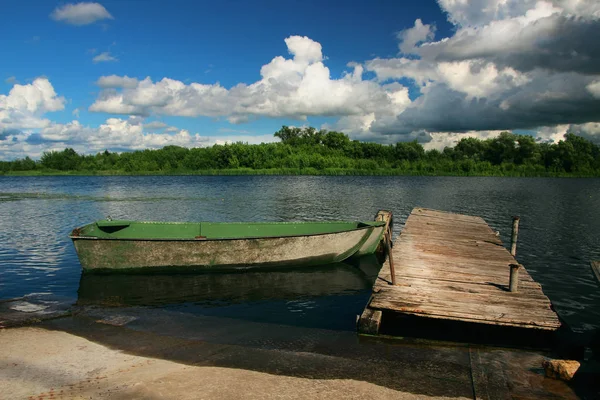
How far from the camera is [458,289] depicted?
28.3 ft

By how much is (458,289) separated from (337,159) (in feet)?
309

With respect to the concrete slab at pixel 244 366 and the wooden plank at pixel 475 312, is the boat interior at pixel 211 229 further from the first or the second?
the wooden plank at pixel 475 312

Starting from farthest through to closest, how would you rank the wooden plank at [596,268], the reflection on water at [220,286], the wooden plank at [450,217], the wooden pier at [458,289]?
the wooden plank at [450,217] → the reflection on water at [220,286] → the wooden plank at [596,268] → the wooden pier at [458,289]

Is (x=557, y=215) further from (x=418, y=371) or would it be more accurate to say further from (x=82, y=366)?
(x=82, y=366)

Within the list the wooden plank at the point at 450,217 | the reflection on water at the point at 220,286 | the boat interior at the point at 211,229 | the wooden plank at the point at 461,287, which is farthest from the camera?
the wooden plank at the point at 450,217

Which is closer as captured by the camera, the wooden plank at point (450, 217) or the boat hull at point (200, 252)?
the boat hull at point (200, 252)

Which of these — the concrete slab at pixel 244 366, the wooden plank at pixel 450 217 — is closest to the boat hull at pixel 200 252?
the concrete slab at pixel 244 366

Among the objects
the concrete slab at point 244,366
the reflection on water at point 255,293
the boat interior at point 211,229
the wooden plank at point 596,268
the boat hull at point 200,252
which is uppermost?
the wooden plank at point 596,268

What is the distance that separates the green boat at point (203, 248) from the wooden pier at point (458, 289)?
2074 mm

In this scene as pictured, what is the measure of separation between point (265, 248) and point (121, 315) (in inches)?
188

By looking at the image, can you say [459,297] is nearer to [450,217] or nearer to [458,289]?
[458,289]

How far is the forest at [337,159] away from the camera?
92375 millimetres

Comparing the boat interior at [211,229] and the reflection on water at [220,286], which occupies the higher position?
the boat interior at [211,229]

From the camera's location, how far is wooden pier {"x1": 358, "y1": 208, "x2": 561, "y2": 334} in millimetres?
7297
